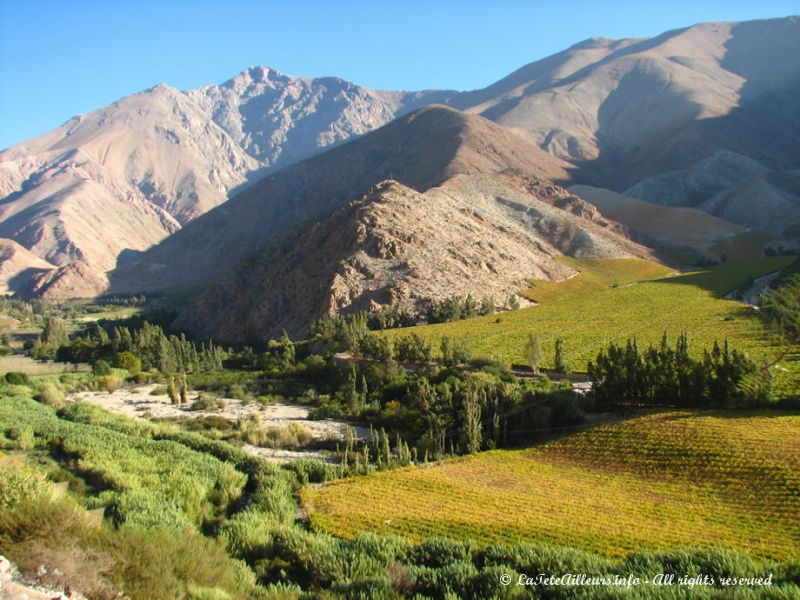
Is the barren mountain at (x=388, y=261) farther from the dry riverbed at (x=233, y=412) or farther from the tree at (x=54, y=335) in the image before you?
the dry riverbed at (x=233, y=412)

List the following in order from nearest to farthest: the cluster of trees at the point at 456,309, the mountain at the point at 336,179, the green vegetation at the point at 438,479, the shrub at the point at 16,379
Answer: the green vegetation at the point at 438,479 → the shrub at the point at 16,379 → the cluster of trees at the point at 456,309 → the mountain at the point at 336,179

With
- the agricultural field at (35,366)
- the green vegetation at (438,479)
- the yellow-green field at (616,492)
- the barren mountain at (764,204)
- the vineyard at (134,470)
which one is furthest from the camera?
the barren mountain at (764,204)

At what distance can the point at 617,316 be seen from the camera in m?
60.5

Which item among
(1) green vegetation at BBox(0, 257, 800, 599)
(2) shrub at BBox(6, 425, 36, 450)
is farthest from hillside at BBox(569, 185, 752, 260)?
(2) shrub at BBox(6, 425, 36, 450)

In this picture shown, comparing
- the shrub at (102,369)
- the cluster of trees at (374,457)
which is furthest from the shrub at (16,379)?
the cluster of trees at (374,457)

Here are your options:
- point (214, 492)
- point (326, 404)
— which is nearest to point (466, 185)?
point (326, 404)

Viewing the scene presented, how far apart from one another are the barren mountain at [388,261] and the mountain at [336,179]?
3780 centimetres

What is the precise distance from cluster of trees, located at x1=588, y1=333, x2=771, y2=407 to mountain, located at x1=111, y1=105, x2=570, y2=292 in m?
101

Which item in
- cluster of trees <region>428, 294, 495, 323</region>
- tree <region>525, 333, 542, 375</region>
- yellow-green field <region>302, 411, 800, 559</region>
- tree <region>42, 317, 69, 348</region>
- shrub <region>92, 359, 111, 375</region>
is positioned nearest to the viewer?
yellow-green field <region>302, 411, 800, 559</region>

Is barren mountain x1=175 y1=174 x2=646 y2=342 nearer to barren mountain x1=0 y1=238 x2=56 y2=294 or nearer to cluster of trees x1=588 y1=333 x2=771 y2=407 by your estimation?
cluster of trees x1=588 y1=333 x2=771 y2=407

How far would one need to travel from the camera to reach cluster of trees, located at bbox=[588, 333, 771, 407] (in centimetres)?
2938

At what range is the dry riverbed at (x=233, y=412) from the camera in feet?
109

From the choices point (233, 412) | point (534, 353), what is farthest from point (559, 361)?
point (233, 412)

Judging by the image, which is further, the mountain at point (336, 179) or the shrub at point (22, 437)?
the mountain at point (336, 179)
